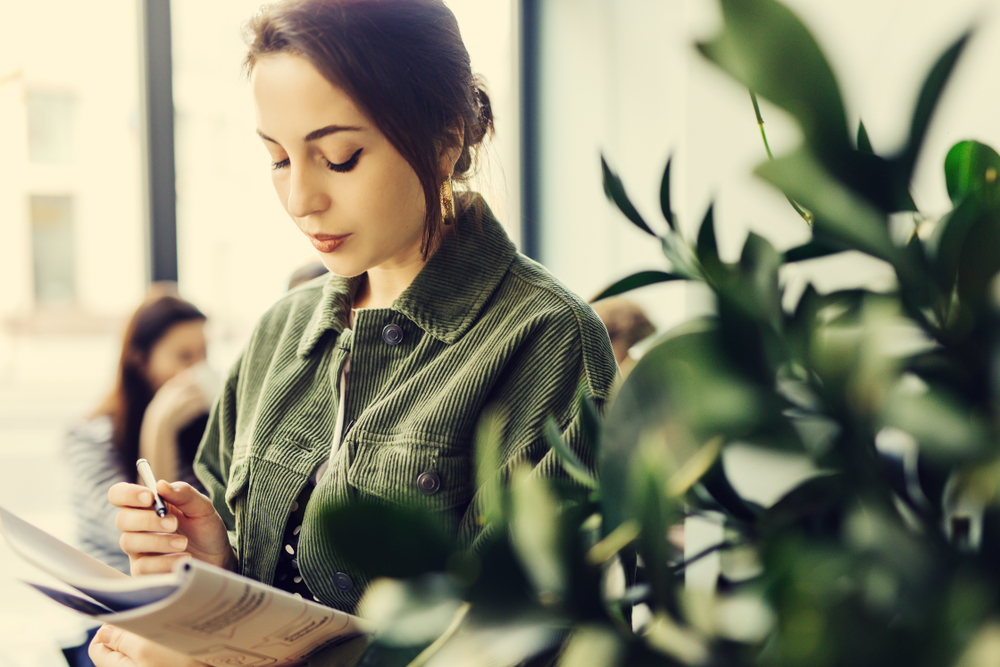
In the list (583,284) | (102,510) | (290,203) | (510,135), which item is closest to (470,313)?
(290,203)

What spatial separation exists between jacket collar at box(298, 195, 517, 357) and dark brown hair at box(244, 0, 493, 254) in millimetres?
50

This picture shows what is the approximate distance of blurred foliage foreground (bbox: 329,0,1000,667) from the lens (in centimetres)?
18

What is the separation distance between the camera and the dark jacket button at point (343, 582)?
750 mm

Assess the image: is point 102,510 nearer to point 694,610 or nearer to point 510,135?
point 694,610

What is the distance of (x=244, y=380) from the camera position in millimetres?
1005

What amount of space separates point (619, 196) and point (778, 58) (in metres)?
0.18

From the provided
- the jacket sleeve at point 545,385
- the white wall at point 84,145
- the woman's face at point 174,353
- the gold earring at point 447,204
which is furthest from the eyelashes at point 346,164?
the white wall at point 84,145

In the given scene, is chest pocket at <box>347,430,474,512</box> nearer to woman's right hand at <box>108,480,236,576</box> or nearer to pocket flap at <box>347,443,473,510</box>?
pocket flap at <box>347,443,473,510</box>

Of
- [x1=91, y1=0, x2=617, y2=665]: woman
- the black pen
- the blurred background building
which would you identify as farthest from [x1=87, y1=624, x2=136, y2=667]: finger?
the blurred background building

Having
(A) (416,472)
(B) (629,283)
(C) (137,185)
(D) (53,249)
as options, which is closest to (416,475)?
(A) (416,472)

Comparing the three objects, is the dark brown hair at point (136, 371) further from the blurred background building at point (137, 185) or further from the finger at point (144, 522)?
the finger at point (144, 522)

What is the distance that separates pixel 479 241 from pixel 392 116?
182mm

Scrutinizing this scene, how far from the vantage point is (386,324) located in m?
0.85

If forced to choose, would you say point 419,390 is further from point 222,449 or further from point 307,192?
point 222,449
